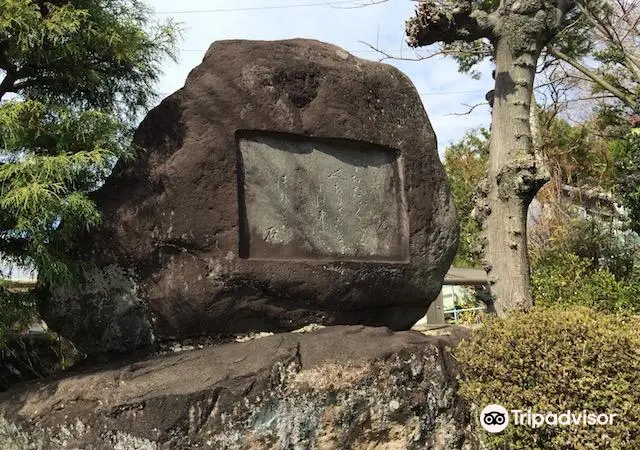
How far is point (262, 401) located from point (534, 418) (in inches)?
62.2

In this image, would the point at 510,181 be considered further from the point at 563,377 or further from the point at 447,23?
the point at 563,377

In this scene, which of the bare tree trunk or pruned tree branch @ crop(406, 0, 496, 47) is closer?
the bare tree trunk

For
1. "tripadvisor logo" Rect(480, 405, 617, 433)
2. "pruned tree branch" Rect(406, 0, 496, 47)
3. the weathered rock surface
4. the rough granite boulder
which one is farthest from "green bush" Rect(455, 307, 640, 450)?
"pruned tree branch" Rect(406, 0, 496, 47)

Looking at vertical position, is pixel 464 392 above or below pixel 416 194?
below

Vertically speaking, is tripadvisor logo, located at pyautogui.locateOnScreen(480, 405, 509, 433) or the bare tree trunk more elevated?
the bare tree trunk

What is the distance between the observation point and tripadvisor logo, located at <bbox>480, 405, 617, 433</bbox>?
3.60 meters

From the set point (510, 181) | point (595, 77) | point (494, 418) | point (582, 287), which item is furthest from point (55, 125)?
point (595, 77)

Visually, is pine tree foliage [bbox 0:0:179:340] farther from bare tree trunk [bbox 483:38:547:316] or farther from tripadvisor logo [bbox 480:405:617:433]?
bare tree trunk [bbox 483:38:547:316]

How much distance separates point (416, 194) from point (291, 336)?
5.99 feet

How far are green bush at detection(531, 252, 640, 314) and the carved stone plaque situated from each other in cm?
442

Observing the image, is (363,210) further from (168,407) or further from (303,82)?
(168,407)

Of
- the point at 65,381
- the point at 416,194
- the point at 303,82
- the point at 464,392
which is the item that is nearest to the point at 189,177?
the point at 303,82

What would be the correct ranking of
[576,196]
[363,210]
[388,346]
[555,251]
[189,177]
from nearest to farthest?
1. [388,346]
2. [189,177]
3. [363,210]
4. [555,251]
5. [576,196]

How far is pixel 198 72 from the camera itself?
477 cm
